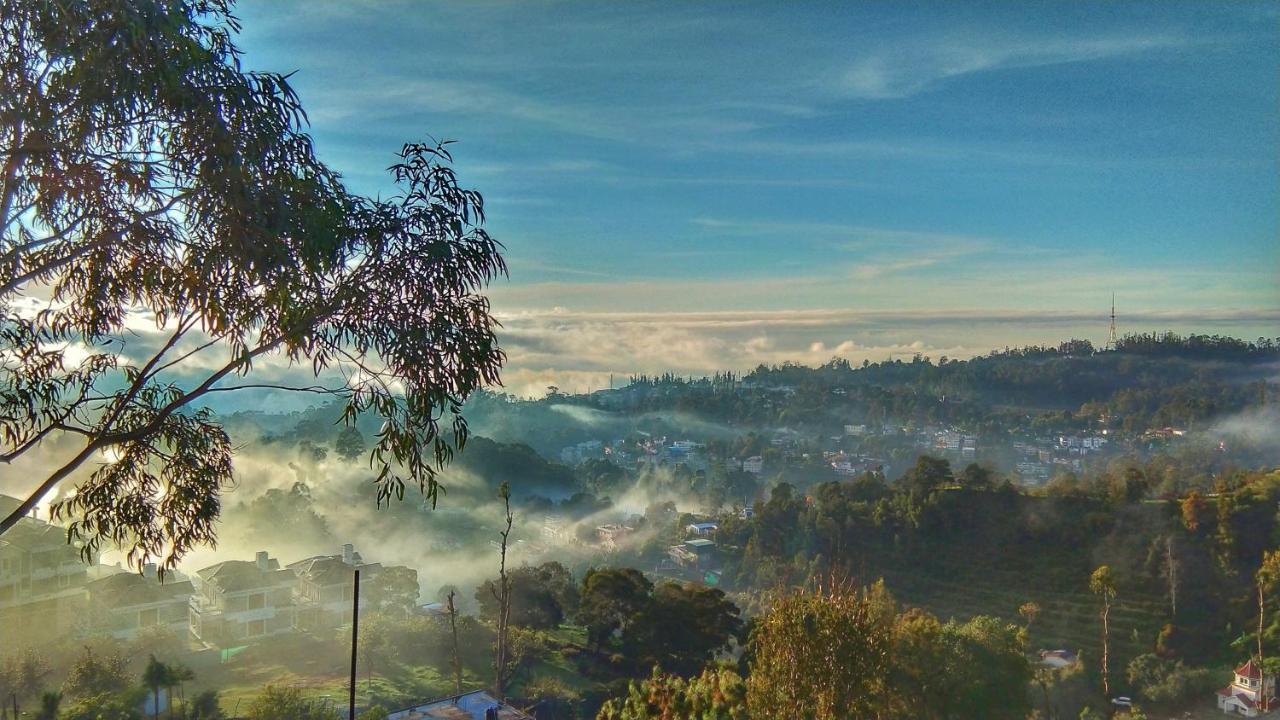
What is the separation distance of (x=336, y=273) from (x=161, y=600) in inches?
336

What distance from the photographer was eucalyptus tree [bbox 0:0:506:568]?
81.7 inches

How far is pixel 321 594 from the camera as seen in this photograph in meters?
9.70

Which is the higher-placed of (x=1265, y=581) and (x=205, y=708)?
(x=1265, y=581)

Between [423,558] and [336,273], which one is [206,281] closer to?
[336,273]

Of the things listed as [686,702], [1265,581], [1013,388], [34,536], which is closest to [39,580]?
[34,536]

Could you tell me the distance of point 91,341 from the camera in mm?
2785

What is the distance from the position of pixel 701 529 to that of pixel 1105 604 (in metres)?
6.05

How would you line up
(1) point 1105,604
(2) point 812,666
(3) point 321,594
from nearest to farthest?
(2) point 812,666, (3) point 321,594, (1) point 1105,604

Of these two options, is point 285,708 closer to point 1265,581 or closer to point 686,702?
point 686,702

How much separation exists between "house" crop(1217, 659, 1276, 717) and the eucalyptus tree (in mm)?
9304

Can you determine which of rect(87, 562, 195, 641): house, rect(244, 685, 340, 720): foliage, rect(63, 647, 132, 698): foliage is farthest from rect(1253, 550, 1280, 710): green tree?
rect(87, 562, 195, 641): house

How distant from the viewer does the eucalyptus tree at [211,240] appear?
2.07 metres

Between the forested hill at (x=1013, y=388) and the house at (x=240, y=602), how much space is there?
9.35 m

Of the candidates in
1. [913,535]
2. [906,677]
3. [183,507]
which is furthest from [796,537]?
[183,507]
